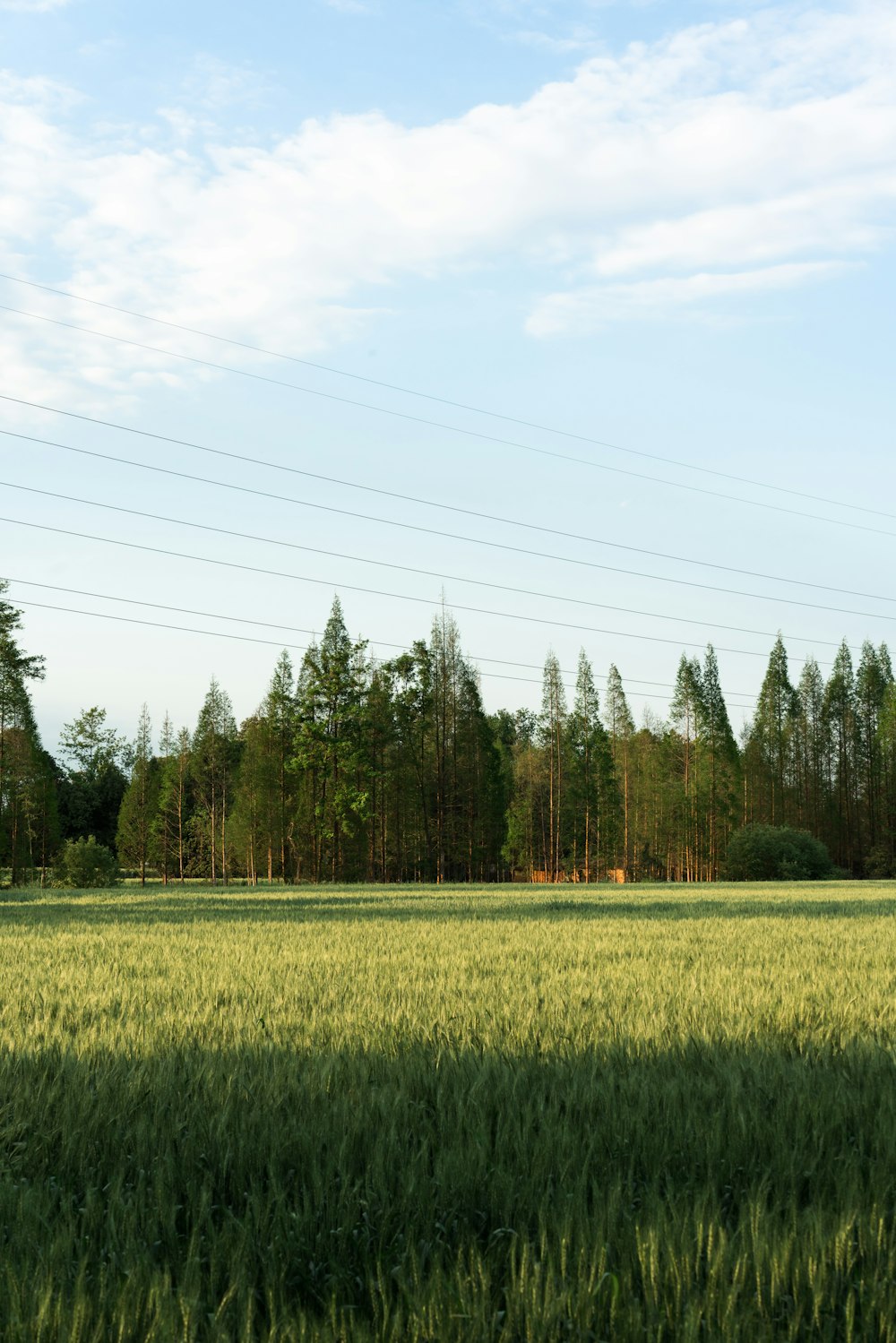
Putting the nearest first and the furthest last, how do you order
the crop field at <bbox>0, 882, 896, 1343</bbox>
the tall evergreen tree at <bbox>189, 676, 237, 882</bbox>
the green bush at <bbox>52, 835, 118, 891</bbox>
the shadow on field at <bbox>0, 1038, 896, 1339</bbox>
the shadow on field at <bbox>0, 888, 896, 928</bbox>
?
the crop field at <bbox>0, 882, 896, 1343</bbox>, the shadow on field at <bbox>0, 1038, 896, 1339</bbox>, the shadow on field at <bbox>0, 888, 896, 928</bbox>, the green bush at <bbox>52, 835, 118, 891</bbox>, the tall evergreen tree at <bbox>189, 676, 237, 882</bbox>

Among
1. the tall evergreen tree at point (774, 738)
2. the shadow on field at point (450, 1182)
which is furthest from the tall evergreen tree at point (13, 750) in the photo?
the tall evergreen tree at point (774, 738)

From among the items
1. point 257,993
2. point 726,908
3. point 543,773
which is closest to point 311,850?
point 543,773

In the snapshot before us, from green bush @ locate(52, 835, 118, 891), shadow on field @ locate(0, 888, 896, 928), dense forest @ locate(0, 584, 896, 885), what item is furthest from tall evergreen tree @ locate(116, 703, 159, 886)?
shadow on field @ locate(0, 888, 896, 928)

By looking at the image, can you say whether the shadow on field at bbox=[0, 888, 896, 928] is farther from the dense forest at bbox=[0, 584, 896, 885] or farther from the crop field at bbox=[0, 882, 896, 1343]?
the dense forest at bbox=[0, 584, 896, 885]

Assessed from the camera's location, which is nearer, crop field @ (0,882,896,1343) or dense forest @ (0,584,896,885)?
crop field @ (0,882,896,1343)

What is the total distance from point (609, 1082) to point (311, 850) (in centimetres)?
6039

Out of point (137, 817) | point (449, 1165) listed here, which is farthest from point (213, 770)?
point (449, 1165)

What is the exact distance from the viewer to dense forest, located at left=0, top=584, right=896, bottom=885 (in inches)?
2259

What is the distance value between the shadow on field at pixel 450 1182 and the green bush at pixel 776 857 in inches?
2125

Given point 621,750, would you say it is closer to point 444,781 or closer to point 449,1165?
point 444,781

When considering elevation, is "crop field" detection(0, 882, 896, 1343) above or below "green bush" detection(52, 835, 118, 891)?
above

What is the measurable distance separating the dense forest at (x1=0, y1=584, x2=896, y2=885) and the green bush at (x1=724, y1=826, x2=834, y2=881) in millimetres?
13065

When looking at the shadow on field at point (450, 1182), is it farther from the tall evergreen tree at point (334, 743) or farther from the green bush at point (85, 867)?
the tall evergreen tree at point (334, 743)

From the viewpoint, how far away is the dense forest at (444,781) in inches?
2259
